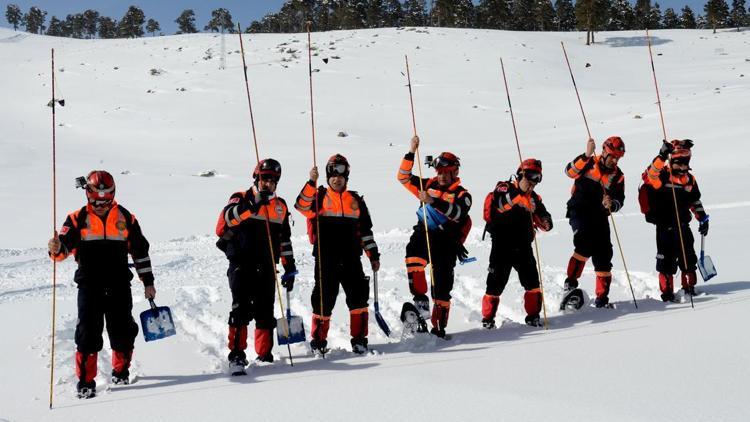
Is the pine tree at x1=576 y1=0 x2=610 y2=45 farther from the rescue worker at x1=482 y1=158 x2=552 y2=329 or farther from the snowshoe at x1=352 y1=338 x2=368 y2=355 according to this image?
the snowshoe at x1=352 y1=338 x2=368 y2=355

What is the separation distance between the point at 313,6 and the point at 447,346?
303 ft

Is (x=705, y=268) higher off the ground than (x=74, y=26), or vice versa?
(x=74, y=26)

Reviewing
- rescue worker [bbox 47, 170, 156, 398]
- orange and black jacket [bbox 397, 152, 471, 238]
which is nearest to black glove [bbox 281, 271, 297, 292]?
rescue worker [bbox 47, 170, 156, 398]

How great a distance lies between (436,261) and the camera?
6586 mm

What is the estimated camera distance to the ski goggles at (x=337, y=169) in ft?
19.6

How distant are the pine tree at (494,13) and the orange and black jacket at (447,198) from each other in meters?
88.0

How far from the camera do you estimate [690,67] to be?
159 feet

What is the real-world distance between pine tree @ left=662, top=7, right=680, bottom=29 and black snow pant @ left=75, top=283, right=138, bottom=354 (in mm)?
102725

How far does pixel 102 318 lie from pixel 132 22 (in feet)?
319

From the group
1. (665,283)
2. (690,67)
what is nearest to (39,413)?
(665,283)

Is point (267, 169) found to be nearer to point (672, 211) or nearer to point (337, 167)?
point (337, 167)

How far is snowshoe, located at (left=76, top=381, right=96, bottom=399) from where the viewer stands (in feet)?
16.0

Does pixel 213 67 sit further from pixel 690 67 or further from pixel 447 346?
pixel 447 346

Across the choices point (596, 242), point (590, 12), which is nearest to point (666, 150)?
point (596, 242)
